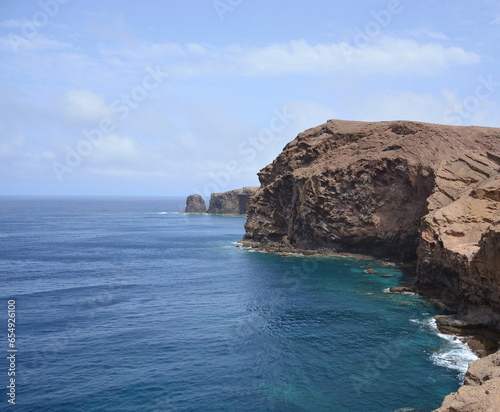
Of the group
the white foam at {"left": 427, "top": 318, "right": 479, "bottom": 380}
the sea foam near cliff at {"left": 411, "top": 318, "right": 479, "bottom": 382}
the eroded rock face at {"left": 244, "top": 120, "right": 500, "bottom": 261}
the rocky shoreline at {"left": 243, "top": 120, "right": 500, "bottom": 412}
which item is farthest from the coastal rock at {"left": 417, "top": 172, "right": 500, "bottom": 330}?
the eroded rock face at {"left": 244, "top": 120, "right": 500, "bottom": 261}

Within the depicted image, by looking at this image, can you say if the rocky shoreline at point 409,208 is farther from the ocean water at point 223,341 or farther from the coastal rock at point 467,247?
the ocean water at point 223,341

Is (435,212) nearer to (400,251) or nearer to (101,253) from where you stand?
(400,251)

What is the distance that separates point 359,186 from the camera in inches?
3423

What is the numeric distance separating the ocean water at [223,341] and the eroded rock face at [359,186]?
9429mm

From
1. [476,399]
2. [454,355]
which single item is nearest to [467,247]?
[454,355]

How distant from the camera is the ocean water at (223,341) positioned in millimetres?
32156

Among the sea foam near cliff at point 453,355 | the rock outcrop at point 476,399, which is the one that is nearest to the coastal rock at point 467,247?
the sea foam near cliff at point 453,355

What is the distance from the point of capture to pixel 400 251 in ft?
271

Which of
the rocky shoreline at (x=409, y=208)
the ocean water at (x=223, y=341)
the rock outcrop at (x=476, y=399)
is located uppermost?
the rocky shoreline at (x=409, y=208)

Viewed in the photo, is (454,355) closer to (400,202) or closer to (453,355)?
(453,355)

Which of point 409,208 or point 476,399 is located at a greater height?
point 409,208

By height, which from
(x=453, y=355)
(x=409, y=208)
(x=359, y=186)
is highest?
(x=359, y=186)

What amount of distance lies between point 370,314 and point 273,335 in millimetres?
13569

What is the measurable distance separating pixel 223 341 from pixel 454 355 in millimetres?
22079
